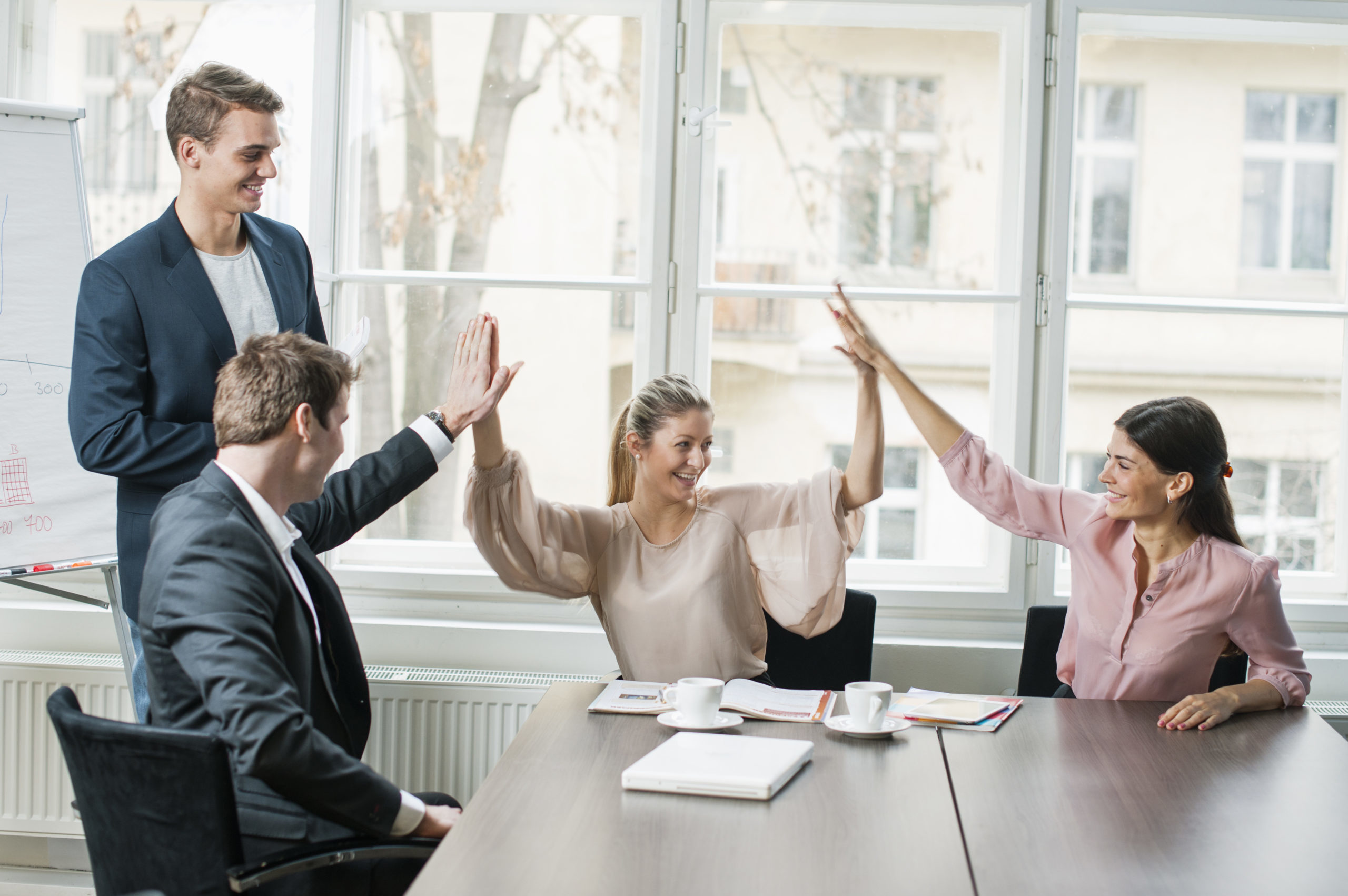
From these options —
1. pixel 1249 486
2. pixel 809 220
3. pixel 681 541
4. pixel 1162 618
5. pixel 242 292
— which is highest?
pixel 809 220

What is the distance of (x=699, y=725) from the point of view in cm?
181

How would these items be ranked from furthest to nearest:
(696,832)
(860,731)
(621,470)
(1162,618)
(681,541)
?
(621,470)
(681,541)
(1162,618)
(860,731)
(696,832)

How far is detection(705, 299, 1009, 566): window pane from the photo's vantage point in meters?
3.06

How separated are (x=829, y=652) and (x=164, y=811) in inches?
60.2

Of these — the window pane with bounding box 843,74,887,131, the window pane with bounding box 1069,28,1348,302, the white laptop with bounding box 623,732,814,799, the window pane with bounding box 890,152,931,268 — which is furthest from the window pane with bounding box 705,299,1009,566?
the white laptop with bounding box 623,732,814,799

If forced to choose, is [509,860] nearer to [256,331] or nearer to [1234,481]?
[256,331]

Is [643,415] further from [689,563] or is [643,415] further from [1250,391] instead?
[1250,391]

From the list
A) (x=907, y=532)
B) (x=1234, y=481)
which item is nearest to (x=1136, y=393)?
(x=1234, y=481)

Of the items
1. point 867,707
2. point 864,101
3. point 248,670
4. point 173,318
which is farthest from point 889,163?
point 248,670

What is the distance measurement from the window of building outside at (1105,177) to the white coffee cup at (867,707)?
5.56 ft

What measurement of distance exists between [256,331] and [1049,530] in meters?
1.75

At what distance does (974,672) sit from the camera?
288 cm

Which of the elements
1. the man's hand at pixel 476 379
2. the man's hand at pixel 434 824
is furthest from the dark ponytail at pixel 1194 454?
the man's hand at pixel 434 824

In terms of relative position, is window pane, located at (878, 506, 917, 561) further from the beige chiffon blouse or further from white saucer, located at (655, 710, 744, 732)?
white saucer, located at (655, 710, 744, 732)
